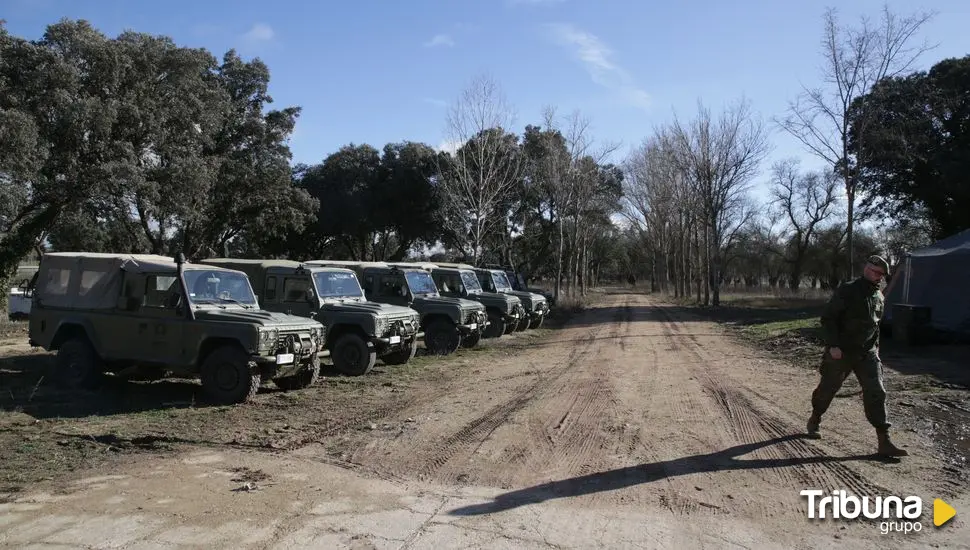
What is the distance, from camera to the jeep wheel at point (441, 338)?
Result: 1499cm

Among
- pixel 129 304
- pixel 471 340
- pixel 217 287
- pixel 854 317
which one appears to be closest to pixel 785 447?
pixel 854 317

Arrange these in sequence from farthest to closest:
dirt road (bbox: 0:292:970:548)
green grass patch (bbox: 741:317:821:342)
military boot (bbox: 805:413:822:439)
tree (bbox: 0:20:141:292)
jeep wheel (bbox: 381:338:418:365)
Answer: tree (bbox: 0:20:141:292) < green grass patch (bbox: 741:317:821:342) < jeep wheel (bbox: 381:338:418:365) < military boot (bbox: 805:413:822:439) < dirt road (bbox: 0:292:970:548)

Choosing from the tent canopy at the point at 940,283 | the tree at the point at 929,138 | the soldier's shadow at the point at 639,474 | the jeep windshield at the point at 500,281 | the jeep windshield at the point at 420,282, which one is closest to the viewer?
the soldier's shadow at the point at 639,474

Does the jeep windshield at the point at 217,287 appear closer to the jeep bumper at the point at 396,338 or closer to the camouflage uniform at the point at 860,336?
the jeep bumper at the point at 396,338

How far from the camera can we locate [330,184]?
41.5 meters

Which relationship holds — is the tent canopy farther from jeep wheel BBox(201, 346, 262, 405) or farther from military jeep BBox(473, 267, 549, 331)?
jeep wheel BBox(201, 346, 262, 405)

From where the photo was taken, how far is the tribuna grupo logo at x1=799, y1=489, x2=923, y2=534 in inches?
187

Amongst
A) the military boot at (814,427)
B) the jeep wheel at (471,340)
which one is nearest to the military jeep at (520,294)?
the jeep wheel at (471,340)

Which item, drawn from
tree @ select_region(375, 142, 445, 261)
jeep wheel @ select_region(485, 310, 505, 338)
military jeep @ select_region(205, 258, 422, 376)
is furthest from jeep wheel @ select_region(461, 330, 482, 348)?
tree @ select_region(375, 142, 445, 261)

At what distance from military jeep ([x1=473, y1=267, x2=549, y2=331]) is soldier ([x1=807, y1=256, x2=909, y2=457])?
1381cm

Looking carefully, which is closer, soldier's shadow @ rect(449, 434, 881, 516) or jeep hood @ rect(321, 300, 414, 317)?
soldier's shadow @ rect(449, 434, 881, 516)

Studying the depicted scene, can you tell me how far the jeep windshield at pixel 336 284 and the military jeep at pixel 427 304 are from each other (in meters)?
1.82

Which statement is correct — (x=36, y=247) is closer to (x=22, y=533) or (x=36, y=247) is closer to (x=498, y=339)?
(x=498, y=339)

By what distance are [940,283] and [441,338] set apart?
42.0ft
